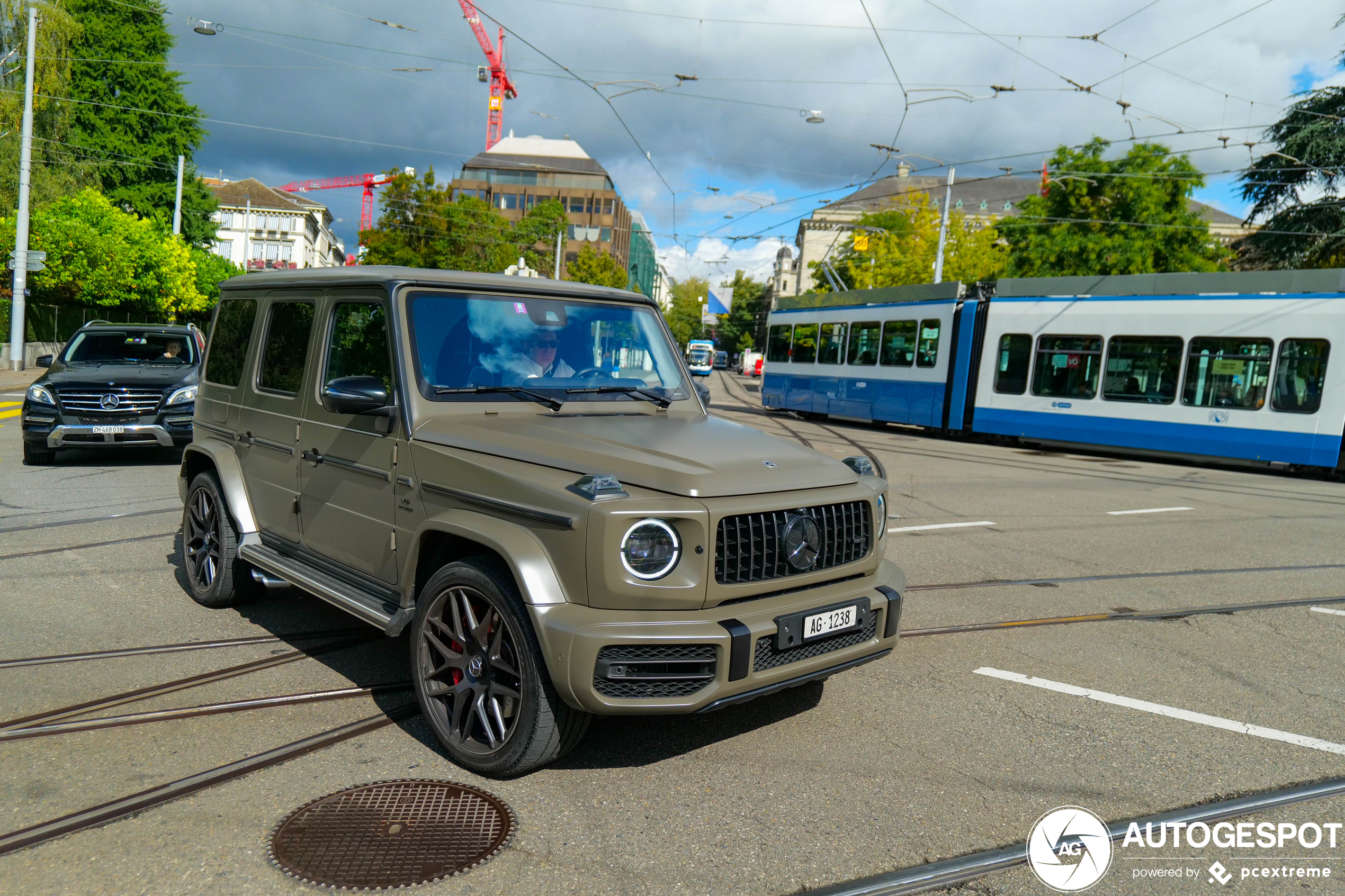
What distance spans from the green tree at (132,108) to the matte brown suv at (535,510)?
4980cm

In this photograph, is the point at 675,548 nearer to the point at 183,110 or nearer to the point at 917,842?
the point at 917,842

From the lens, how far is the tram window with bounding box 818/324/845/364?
2616 centimetres

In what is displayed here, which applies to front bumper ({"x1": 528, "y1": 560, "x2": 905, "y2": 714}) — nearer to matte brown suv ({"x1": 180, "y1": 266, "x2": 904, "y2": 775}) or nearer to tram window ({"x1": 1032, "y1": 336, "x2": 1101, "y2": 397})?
matte brown suv ({"x1": 180, "y1": 266, "x2": 904, "y2": 775})

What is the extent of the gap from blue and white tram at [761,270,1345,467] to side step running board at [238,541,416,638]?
672 inches

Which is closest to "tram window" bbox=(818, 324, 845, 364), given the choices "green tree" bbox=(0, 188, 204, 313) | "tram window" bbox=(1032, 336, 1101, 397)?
"tram window" bbox=(1032, 336, 1101, 397)

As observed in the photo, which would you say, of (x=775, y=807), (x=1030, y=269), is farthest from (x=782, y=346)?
(x=775, y=807)

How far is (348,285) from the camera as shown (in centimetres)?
458

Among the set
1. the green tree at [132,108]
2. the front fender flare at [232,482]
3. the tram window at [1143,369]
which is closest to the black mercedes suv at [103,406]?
the front fender flare at [232,482]

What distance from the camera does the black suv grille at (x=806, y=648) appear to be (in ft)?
11.2

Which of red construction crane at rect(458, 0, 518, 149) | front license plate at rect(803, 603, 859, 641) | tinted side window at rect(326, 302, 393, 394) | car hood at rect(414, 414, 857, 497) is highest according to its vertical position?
red construction crane at rect(458, 0, 518, 149)

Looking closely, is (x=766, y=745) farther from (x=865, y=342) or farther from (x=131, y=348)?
(x=865, y=342)

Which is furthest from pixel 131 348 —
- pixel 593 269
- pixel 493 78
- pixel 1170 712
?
pixel 493 78

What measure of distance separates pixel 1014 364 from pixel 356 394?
1891cm

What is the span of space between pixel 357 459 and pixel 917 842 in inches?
107
